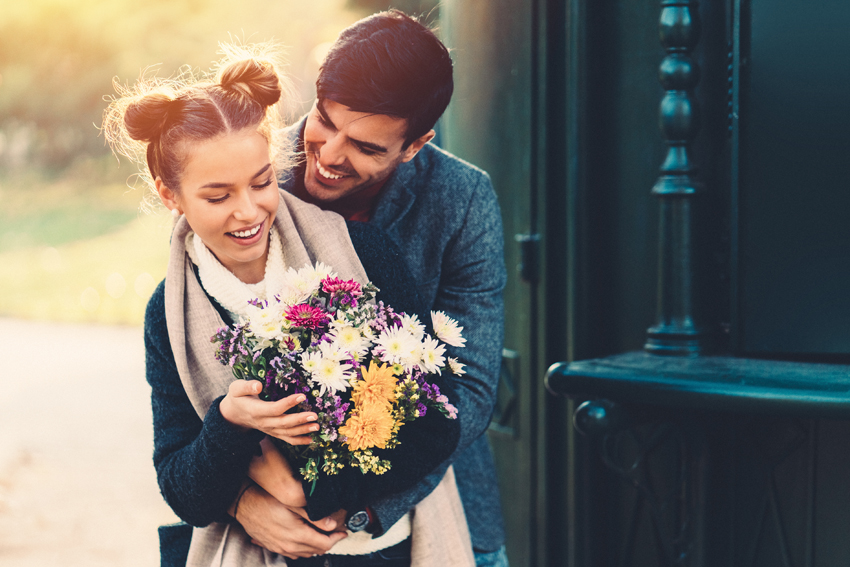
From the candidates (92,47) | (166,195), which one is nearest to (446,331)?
(166,195)

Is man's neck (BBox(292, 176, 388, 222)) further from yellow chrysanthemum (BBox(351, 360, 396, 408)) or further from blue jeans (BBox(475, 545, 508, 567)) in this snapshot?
blue jeans (BBox(475, 545, 508, 567))

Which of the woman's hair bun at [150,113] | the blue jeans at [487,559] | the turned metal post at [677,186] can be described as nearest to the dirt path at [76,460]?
the blue jeans at [487,559]

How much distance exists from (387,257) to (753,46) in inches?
42.4

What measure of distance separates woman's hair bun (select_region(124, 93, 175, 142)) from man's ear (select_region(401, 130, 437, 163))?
61 cm

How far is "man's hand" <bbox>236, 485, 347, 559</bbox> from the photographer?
145 cm

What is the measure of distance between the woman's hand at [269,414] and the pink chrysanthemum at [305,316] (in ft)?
Result: 0.36

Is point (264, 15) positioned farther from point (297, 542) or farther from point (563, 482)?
point (297, 542)

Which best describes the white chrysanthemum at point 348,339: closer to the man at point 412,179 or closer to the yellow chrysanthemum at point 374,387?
the yellow chrysanthemum at point 374,387

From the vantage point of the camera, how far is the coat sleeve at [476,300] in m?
1.81

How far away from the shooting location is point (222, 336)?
1.29m

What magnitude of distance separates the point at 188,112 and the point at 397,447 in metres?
0.71

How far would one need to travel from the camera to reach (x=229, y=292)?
1493 millimetres

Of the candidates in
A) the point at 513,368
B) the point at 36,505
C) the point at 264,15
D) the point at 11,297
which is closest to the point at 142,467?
the point at 36,505

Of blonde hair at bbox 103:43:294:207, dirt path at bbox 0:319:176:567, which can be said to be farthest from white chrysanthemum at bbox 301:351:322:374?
dirt path at bbox 0:319:176:567
